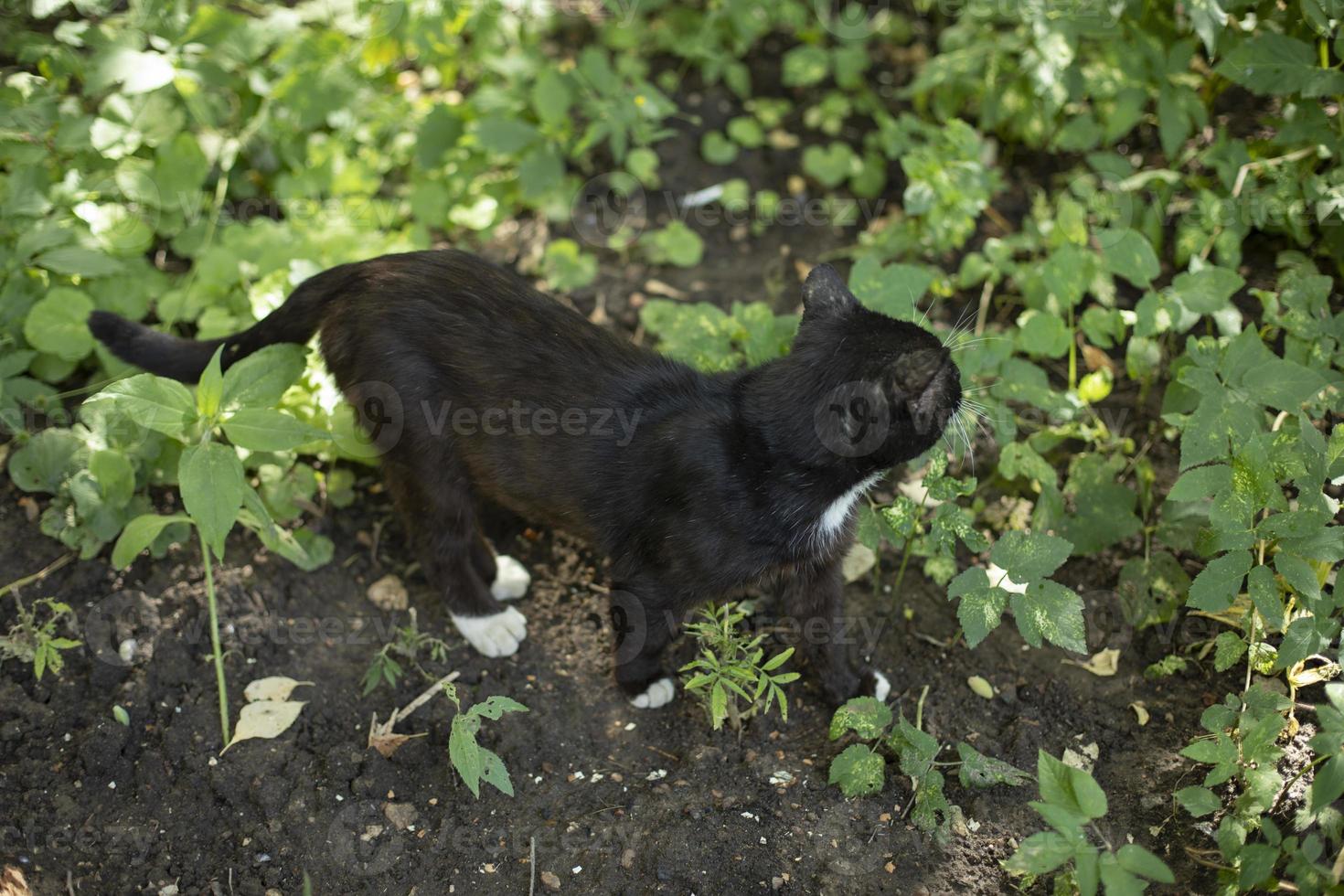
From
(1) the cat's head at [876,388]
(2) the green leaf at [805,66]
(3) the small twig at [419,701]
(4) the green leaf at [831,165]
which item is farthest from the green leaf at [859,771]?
(2) the green leaf at [805,66]

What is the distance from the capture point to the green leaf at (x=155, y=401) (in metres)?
2.84

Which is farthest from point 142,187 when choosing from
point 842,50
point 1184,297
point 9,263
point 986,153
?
point 1184,297

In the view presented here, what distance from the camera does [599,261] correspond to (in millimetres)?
4641

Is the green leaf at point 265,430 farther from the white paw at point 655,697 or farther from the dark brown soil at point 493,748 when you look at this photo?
the white paw at point 655,697

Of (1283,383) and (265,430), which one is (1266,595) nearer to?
(1283,383)

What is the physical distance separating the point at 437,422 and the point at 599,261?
5.37 feet

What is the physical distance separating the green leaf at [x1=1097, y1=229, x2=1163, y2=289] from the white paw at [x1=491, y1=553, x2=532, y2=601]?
222cm

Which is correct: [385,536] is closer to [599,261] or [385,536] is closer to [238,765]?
[238,765]

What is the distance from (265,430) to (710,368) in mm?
1411

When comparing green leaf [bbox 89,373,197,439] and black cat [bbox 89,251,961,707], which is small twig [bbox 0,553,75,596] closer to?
black cat [bbox 89,251,961,707]

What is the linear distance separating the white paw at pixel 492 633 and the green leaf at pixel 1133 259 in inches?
90.6

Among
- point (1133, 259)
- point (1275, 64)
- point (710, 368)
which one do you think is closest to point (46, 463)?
point (710, 368)

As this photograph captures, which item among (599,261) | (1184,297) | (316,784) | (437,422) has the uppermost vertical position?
(1184,297)

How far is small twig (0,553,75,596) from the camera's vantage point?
3385mm
